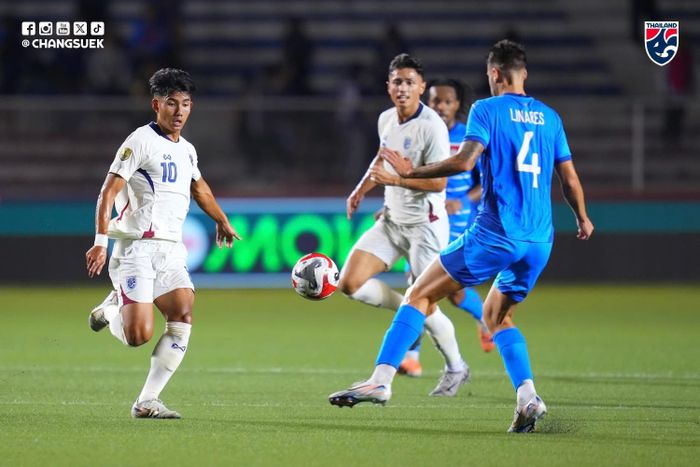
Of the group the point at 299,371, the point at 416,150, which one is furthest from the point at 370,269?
the point at 299,371

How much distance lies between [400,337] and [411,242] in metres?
2.12

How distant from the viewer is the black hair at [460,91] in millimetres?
10281

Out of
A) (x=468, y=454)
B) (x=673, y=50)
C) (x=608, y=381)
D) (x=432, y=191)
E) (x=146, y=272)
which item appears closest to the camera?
(x=468, y=454)

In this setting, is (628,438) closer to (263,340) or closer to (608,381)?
(608,381)

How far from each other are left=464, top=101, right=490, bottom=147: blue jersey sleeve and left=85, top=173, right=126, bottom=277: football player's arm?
2108 millimetres

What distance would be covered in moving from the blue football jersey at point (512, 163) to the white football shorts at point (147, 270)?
1886 millimetres

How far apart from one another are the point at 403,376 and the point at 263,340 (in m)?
2.71

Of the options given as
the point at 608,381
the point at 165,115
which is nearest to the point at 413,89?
the point at 165,115

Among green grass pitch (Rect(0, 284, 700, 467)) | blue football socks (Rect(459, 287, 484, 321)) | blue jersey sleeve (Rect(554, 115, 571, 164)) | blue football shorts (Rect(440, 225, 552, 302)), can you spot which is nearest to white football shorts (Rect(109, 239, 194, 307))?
green grass pitch (Rect(0, 284, 700, 467))

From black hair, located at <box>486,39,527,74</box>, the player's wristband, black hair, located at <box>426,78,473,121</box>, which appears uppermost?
black hair, located at <box>486,39,527,74</box>

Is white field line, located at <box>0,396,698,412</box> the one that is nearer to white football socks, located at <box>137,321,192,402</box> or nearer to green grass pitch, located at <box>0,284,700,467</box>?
green grass pitch, located at <box>0,284,700,467</box>

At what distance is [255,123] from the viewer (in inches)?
692

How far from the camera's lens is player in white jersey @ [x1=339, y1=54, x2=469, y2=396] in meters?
8.94

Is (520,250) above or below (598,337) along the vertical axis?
above
